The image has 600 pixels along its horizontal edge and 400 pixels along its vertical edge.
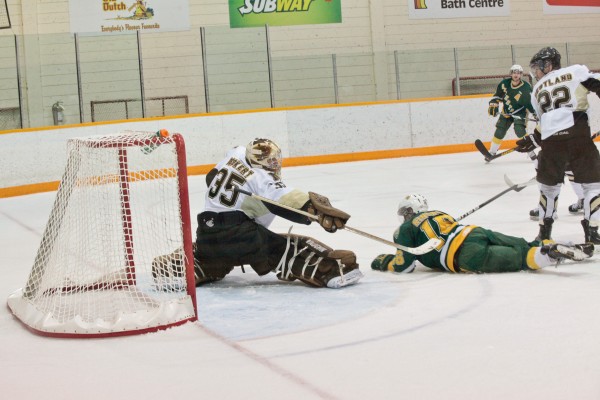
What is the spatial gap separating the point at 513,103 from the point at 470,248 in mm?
6927

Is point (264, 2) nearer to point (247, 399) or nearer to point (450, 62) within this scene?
point (450, 62)

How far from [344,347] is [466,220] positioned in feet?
11.4

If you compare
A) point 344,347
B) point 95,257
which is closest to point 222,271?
point 95,257

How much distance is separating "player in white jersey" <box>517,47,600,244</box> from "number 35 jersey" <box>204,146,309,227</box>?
1727mm

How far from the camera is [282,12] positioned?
1375cm

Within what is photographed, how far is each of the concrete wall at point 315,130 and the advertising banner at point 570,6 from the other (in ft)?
9.54

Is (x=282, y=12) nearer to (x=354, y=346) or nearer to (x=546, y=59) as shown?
(x=546, y=59)

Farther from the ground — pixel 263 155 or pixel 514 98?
pixel 514 98

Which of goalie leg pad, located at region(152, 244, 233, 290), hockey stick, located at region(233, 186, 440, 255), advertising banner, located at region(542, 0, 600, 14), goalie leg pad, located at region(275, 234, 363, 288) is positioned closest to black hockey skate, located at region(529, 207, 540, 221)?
hockey stick, located at region(233, 186, 440, 255)

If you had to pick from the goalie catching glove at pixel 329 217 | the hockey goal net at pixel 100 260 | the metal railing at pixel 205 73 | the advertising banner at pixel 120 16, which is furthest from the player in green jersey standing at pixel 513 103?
the hockey goal net at pixel 100 260

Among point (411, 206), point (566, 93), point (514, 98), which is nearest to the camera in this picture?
point (411, 206)

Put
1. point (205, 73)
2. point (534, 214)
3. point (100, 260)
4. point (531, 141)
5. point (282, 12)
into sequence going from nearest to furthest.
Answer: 1. point (100, 260)
2. point (531, 141)
3. point (534, 214)
4. point (205, 73)
5. point (282, 12)

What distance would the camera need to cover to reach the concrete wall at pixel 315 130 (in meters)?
10.0

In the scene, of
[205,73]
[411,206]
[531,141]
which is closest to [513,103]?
[205,73]
